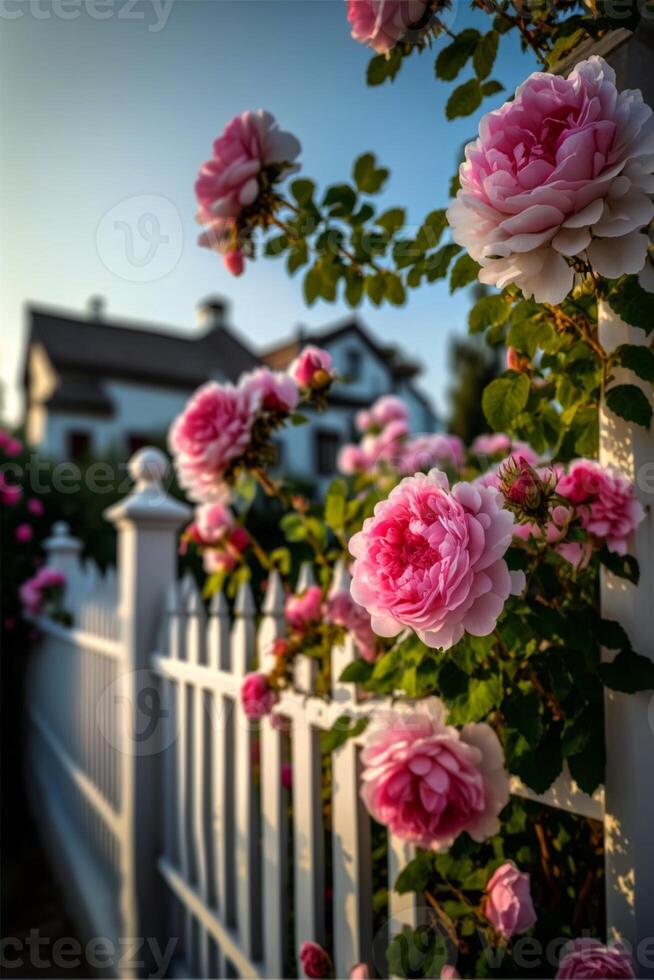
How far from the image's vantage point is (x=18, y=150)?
271 cm

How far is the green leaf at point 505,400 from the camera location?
101 centimetres

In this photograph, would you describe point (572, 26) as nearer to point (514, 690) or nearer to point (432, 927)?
point (514, 690)

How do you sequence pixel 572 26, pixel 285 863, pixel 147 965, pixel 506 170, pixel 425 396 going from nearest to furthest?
pixel 506 170, pixel 572 26, pixel 285 863, pixel 147 965, pixel 425 396

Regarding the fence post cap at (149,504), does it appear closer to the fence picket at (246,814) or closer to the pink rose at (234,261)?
the fence picket at (246,814)

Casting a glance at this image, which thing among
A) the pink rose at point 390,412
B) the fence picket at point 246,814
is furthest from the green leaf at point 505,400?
the pink rose at point 390,412

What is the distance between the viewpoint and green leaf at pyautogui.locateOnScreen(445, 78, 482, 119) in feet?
3.59

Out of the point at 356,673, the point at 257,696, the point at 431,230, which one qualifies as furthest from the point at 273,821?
the point at 431,230

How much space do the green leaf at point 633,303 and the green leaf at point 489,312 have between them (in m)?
0.17

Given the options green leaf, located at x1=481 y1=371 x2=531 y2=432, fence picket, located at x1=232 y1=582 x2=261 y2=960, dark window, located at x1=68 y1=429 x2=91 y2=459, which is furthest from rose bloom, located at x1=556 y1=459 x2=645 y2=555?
dark window, located at x1=68 y1=429 x2=91 y2=459

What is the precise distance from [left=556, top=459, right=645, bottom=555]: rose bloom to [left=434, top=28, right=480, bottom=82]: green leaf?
71 cm

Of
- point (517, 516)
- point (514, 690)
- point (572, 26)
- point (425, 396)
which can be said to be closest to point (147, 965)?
point (514, 690)

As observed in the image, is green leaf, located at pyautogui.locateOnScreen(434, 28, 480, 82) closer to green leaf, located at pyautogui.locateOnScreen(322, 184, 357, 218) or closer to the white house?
green leaf, located at pyautogui.locateOnScreen(322, 184, 357, 218)

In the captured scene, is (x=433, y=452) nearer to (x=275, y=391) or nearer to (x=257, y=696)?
(x=275, y=391)

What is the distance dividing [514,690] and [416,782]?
8.1 inches
